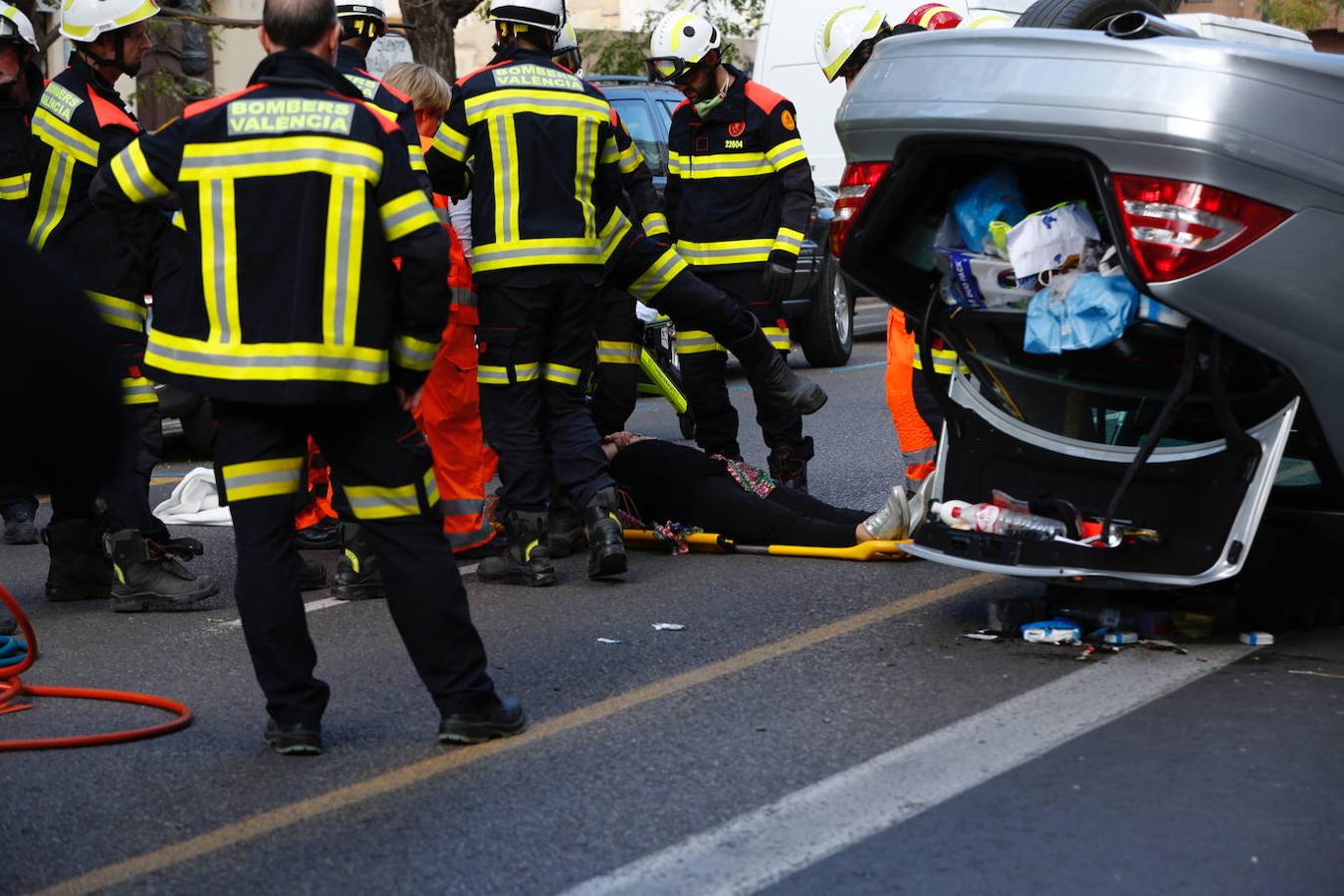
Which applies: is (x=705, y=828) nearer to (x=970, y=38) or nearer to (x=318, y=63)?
(x=318, y=63)

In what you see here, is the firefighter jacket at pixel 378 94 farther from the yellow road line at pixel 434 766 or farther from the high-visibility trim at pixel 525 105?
the yellow road line at pixel 434 766

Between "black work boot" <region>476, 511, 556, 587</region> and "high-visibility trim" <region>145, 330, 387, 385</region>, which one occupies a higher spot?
"high-visibility trim" <region>145, 330, 387, 385</region>

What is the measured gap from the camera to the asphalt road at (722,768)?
379 cm

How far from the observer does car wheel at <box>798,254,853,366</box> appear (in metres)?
14.0

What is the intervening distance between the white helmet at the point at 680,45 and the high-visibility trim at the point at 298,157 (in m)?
3.83

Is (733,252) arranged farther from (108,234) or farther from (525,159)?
(108,234)

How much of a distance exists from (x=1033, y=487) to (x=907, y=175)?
3.16 feet

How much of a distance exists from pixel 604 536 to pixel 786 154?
2452 millimetres

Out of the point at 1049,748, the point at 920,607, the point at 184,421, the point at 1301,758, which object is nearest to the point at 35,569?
the point at 184,421

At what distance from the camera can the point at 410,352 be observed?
15.2ft

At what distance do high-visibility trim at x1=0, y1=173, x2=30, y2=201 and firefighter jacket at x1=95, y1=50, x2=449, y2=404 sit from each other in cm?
280

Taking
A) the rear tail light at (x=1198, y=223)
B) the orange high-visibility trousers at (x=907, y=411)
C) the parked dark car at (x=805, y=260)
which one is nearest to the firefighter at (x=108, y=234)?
the orange high-visibility trousers at (x=907, y=411)

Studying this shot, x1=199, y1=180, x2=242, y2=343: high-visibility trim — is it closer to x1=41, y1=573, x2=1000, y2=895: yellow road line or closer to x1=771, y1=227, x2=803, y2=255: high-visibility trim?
x1=41, y1=573, x2=1000, y2=895: yellow road line

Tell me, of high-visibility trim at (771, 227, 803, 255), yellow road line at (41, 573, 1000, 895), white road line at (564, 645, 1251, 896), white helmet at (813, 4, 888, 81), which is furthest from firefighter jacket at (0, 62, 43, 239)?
white road line at (564, 645, 1251, 896)
